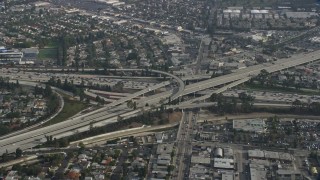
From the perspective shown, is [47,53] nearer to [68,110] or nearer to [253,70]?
[68,110]

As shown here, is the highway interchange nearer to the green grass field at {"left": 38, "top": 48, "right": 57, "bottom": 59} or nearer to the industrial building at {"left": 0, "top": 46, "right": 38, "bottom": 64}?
the industrial building at {"left": 0, "top": 46, "right": 38, "bottom": 64}

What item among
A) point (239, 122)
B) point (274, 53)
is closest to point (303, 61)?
point (274, 53)

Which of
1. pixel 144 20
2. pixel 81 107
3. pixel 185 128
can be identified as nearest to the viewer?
pixel 185 128

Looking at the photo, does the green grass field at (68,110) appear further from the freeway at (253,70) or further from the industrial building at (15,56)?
the industrial building at (15,56)

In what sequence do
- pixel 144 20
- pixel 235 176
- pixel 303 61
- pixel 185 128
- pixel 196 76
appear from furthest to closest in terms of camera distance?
pixel 144 20, pixel 303 61, pixel 196 76, pixel 185 128, pixel 235 176

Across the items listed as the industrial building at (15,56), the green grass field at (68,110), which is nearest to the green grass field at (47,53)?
the industrial building at (15,56)

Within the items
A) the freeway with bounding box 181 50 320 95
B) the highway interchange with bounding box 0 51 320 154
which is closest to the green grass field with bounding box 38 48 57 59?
the highway interchange with bounding box 0 51 320 154

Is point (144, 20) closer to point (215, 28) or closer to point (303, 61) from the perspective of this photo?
point (215, 28)
